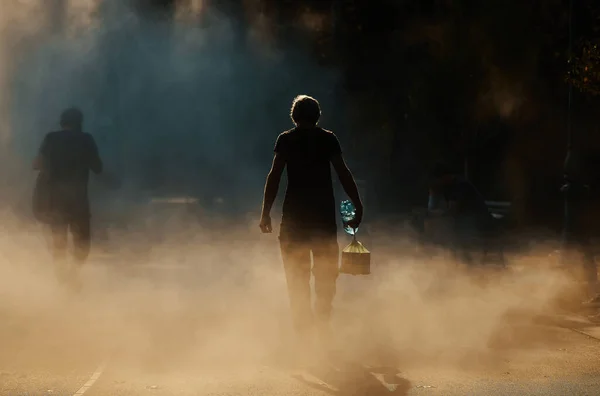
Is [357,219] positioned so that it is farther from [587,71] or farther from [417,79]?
[417,79]

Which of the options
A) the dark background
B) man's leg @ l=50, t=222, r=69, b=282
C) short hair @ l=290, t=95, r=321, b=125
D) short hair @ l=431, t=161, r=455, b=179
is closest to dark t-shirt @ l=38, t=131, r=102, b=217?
man's leg @ l=50, t=222, r=69, b=282

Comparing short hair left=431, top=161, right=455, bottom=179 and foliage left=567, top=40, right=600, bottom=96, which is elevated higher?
foliage left=567, top=40, right=600, bottom=96

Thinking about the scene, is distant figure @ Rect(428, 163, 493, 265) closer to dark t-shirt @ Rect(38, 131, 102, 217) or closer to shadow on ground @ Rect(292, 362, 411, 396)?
dark t-shirt @ Rect(38, 131, 102, 217)

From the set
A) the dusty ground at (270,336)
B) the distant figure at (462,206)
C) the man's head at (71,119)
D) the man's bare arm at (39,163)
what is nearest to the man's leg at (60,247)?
the dusty ground at (270,336)

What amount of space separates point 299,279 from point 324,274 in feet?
0.57

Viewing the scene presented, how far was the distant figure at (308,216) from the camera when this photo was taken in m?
8.49

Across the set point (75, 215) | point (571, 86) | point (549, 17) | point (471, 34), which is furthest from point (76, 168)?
point (471, 34)

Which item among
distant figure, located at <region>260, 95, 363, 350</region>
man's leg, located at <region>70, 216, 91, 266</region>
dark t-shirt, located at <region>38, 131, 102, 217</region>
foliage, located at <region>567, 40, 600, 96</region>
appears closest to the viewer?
distant figure, located at <region>260, 95, 363, 350</region>

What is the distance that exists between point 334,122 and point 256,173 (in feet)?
56.3

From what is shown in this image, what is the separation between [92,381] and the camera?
757cm

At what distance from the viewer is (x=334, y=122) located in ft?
136

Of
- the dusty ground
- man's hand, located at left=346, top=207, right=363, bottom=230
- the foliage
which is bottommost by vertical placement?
the dusty ground

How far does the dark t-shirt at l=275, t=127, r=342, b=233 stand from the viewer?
849cm

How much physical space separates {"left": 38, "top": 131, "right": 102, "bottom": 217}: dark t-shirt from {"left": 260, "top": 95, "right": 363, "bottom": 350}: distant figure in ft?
10.9
